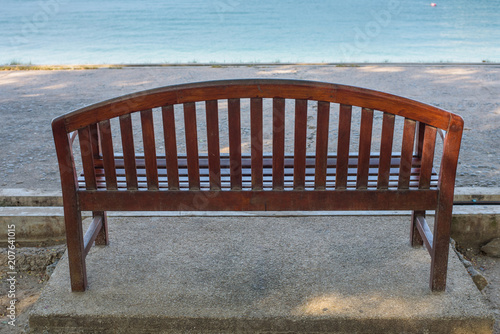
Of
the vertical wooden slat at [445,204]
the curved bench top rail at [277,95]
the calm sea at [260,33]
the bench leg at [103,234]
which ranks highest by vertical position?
the curved bench top rail at [277,95]

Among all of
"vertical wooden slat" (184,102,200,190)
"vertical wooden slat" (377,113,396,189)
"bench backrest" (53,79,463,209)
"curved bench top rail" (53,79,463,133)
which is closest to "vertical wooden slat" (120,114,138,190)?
"bench backrest" (53,79,463,209)

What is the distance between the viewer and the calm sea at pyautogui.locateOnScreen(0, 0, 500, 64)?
68.6ft

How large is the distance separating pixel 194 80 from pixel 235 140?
6.13 metres

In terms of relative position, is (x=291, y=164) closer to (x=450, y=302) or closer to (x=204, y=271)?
(x=204, y=271)

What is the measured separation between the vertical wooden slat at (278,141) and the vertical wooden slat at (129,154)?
2.12 feet

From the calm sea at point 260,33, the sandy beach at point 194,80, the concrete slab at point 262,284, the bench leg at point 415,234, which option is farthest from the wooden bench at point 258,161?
the calm sea at point 260,33

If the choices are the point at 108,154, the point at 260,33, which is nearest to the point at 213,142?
the point at 108,154

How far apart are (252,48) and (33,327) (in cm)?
2331

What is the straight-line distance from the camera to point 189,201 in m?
2.46

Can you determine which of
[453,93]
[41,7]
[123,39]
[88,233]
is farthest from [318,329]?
[41,7]

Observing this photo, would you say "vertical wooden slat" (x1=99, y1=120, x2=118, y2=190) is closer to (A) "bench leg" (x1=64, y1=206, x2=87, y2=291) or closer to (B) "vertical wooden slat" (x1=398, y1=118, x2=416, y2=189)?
(A) "bench leg" (x1=64, y1=206, x2=87, y2=291)

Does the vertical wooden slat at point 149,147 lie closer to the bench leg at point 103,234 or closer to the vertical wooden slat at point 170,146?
the vertical wooden slat at point 170,146

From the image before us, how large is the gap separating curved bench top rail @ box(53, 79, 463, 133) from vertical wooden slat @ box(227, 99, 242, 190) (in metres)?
0.06

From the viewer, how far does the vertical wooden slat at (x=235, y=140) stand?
7.66 ft
